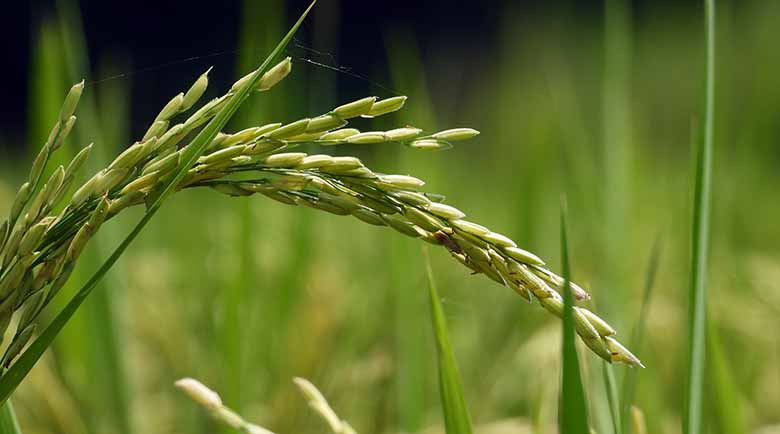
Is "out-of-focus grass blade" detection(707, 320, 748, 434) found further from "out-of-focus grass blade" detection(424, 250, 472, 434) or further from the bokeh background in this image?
"out-of-focus grass blade" detection(424, 250, 472, 434)

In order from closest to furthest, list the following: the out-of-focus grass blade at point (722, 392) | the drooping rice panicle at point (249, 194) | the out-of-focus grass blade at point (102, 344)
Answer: the drooping rice panicle at point (249, 194), the out-of-focus grass blade at point (722, 392), the out-of-focus grass blade at point (102, 344)

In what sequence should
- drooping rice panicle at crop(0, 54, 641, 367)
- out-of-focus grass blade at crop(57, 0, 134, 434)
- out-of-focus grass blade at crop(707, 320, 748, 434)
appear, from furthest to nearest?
out-of-focus grass blade at crop(57, 0, 134, 434) < out-of-focus grass blade at crop(707, 320, 748, 434) < drooping rice panicle at crop(0, 54, 641, 367)

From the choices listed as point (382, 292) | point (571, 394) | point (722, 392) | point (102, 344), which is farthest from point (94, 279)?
point (382, 292)

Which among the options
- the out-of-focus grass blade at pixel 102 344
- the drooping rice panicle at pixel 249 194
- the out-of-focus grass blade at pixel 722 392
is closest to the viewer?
the drooping rice panicle at pixel 249 194

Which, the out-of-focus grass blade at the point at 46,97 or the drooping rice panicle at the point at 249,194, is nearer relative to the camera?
the drooping rice panicle at the point at 249,194

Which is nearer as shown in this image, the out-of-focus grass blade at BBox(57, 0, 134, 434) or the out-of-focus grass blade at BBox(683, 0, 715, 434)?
the out-of-focus grass blade at BBox(683, 0, 715, 434)

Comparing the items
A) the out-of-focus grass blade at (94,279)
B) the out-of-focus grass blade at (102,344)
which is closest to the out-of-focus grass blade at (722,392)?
the out-of-focus grass blade at (94,279)

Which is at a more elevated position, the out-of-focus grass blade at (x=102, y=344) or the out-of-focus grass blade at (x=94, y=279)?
the out-of-focus grass blade at (x=94, y=279)

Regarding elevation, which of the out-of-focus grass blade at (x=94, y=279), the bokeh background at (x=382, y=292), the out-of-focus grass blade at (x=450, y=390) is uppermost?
the out-of-focus grass blade at (x=94, y=279)

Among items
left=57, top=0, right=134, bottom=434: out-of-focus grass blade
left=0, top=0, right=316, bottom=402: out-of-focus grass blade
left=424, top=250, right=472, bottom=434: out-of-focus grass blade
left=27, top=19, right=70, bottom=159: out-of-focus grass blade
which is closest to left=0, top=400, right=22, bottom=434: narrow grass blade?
left=0, top=0, right=316, bottom=402: out-of-focus grass blade

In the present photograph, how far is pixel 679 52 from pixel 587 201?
12.3 ft

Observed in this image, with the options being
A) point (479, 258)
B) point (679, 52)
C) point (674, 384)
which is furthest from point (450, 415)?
point (679, 52)

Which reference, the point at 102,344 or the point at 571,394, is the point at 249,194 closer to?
the point at 571,394

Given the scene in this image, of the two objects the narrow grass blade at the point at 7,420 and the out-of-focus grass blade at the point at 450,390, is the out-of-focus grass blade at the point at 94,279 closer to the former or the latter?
the narrow grass blade at the point at 7,420
